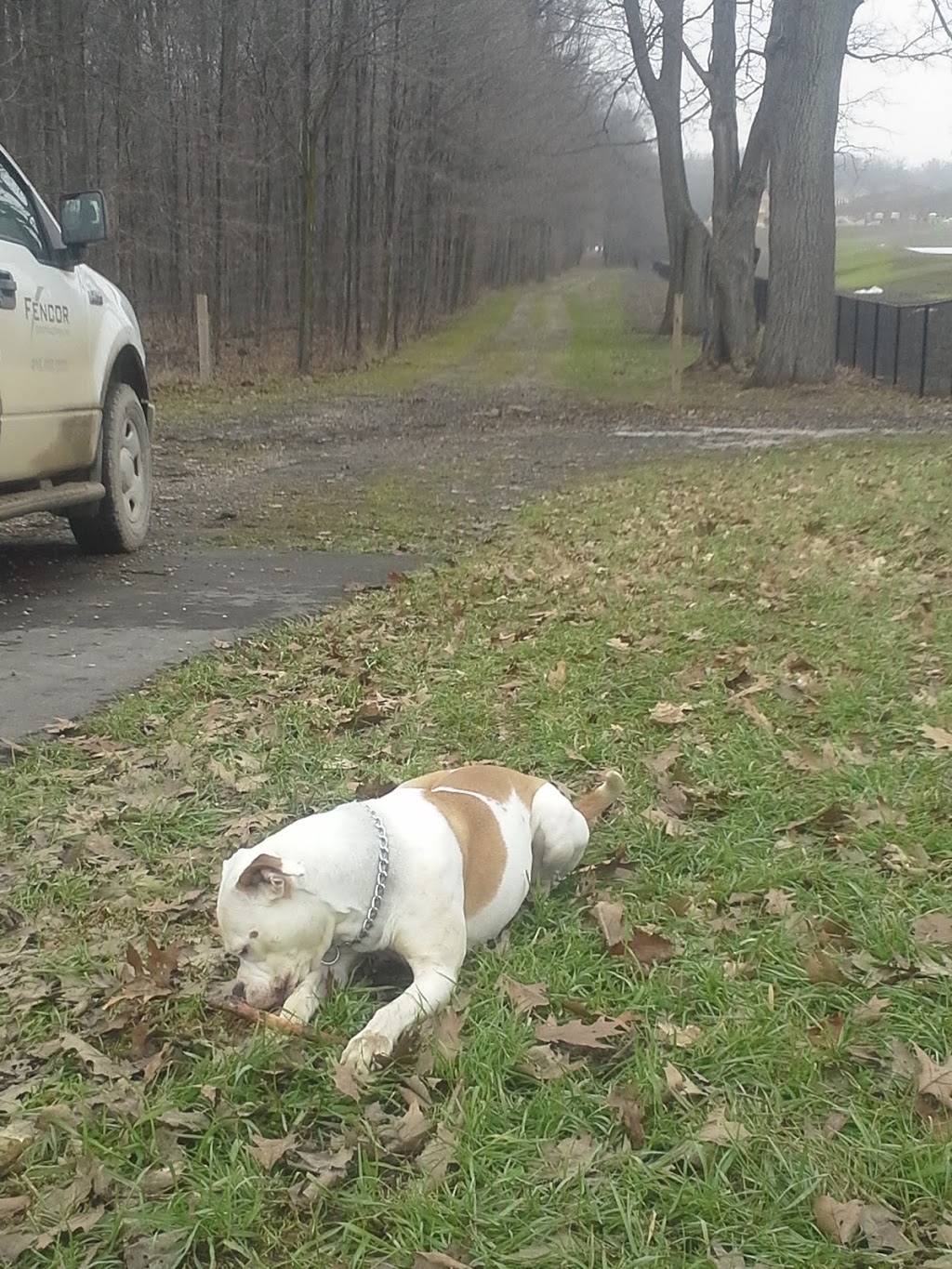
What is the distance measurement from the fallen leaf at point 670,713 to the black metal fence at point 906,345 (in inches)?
623

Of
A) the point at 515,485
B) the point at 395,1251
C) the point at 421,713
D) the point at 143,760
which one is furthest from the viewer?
the point at 515,485

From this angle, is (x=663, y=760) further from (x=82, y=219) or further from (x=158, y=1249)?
(x=82, y=219)

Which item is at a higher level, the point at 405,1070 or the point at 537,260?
the point at 537,260

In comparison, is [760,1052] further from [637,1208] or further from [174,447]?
[174,447]

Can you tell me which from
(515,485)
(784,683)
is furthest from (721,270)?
(784,683)

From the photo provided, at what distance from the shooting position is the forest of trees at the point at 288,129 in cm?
2144

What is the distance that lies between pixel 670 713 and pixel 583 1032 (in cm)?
212

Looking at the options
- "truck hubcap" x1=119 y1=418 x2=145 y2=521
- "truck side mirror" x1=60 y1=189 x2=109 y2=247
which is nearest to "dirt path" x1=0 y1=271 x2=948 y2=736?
"truck hubcap" x1=119 y1=418 x2=145 y2=521

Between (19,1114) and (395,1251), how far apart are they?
0.83 meters

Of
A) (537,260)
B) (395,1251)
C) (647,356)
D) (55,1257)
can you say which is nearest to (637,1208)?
(395,1251)

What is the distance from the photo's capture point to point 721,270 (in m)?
22.4

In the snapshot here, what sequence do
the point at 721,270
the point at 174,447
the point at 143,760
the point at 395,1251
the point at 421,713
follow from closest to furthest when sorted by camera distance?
the point at 395,1251 < the point at 143,760 < the point at 421,713 < the point at 174,447 < the point at 721,270

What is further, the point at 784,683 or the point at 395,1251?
the point at 784,683

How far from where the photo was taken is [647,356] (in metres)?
27.6
